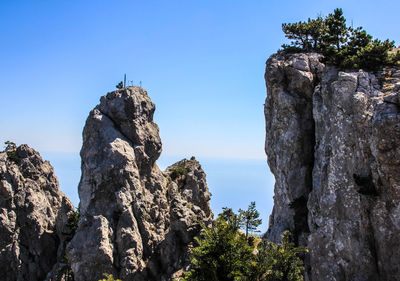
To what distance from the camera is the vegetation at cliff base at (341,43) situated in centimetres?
3734

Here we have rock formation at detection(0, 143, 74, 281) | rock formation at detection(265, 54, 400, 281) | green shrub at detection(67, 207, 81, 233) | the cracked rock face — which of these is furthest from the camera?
green shrub at detection(67, 207, 81, 233)

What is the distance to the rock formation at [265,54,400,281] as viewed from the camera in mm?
29875

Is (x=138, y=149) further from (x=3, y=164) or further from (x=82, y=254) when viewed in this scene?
(x=3, y=164)

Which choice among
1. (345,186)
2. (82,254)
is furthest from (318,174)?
(82,254)

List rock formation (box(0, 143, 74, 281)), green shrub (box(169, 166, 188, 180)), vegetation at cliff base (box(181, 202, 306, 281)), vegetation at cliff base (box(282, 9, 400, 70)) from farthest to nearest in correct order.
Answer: green shrub (box(169, 166, 188, 180)) → rock formation (box(0, 143, 74, 281)) → vegetation at cliff base (box(282, 9, 400, 70)) → vegetation at cliff base (box(181, 202, 306, 281))

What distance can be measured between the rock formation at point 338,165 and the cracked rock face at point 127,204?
1677 centimetres

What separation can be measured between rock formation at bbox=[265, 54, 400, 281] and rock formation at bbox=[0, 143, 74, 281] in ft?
121

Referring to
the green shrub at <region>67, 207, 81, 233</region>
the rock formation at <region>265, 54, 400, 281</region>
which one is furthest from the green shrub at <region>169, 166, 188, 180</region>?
the rock formation at <region>265, 54, 400, 281</region>

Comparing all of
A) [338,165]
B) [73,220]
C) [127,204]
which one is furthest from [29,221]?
[338,165]

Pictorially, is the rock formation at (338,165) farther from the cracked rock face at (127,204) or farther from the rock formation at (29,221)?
the rock formation at (29,221)

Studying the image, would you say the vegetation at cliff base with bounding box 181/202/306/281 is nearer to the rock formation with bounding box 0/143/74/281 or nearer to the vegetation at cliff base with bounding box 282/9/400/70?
the vegetation at cliff base with bounding box 282/9/400/70

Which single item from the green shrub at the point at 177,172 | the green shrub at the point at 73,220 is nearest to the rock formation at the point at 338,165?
the green shrub at the point at 177,172

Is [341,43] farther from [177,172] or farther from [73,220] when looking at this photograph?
[73,220]

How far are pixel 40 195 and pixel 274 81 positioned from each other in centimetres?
4559
